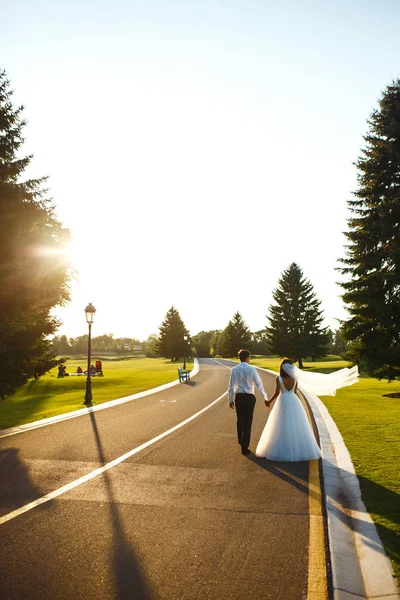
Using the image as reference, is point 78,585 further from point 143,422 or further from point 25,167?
point 25,167

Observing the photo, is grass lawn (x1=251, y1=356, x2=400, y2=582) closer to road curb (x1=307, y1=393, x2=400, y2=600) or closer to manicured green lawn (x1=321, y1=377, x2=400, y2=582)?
manicured green lawn (x1=321, y1=377, x2=400, y2=582)

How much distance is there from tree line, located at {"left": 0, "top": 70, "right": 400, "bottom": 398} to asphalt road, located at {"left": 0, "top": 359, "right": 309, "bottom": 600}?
820cm

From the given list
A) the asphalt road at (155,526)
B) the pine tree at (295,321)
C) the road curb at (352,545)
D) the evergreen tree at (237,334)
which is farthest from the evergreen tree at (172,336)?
the road curb at (352,545)

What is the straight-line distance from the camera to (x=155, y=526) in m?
4.93

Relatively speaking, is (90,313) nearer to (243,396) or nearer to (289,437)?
(243,396)

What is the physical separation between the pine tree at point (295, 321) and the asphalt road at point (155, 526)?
5235 cm

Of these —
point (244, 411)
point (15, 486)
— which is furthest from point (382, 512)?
point (15, 486)

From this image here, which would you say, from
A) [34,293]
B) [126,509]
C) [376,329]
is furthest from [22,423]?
[376,329]

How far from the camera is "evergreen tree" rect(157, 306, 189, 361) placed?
9544 cm

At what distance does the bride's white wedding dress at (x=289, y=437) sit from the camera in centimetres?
809

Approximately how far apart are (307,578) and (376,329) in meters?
19.2

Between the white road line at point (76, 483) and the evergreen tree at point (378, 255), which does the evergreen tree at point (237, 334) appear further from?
the white road line at point (76, 483)

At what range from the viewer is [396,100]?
21531 mm

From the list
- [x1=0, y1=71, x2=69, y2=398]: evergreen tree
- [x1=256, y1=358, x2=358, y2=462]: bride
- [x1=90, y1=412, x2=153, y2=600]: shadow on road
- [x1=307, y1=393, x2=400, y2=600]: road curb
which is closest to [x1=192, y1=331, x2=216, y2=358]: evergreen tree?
[x1=0, y1=71, x2=69, y2=398]: evergreen tree
